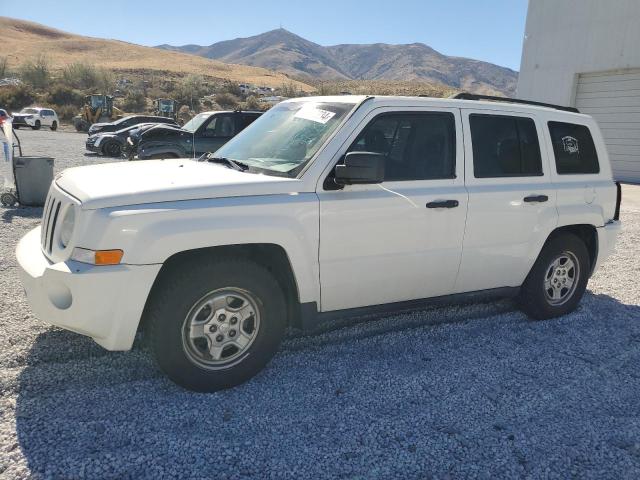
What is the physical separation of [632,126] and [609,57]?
2.42 metres

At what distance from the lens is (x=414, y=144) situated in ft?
13.2

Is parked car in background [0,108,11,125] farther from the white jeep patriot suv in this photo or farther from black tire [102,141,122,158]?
the white jeep patriot suv

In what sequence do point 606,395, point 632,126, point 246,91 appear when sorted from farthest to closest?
point 246,91
point 632,126
point 606,395

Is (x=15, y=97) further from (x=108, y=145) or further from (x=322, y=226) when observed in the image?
(x=322, y=226)

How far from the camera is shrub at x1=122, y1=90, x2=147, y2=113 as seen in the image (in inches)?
1850

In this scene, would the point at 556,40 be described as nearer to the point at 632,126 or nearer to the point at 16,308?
the point at 632,126

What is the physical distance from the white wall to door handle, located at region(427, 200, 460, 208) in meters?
16.3

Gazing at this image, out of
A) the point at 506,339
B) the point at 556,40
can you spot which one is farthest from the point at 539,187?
the point at 556,40

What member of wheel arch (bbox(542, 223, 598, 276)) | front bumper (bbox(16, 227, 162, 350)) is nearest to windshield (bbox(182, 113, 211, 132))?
wheel arch (bbox(542, 223, 598, 276))

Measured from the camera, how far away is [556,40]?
18938 mm

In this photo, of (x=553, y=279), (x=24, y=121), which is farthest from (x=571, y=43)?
(x=24, y=121)

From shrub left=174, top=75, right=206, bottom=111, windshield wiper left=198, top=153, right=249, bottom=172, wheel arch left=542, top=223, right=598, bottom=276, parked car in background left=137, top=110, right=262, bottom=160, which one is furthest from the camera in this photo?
shrub left=174, top=75, right=206, bottom=111

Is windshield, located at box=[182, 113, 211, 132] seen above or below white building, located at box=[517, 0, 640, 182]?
below

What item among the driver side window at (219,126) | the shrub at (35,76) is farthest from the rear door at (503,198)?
the shrub at (35,76)
